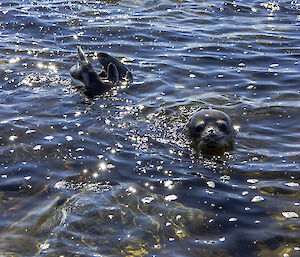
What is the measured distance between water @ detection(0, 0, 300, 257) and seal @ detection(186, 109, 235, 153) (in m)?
0.21

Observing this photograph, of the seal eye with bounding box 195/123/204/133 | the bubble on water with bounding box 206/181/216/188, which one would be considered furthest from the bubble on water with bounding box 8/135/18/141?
the bubble on water with bounding box 206/181/216/188

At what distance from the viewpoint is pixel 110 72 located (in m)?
9.25

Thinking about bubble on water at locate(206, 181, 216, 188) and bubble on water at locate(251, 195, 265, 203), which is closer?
bubble on water at locate(251, 195, 265, 203)

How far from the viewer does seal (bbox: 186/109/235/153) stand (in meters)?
7.18

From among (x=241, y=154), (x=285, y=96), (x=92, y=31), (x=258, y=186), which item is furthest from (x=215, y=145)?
(x=92, y=31)

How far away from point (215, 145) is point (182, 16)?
728 centimetres

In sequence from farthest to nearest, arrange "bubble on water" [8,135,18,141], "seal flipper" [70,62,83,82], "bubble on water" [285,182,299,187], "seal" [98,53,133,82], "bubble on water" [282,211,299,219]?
"seal" [98,53,133,82]
"seal flipper" [70,62,83,82]
"bubble on water" [8,135,18,141]
"bubble on water" [285,182,299,187]
"bubble on water" [282,211,299,219]

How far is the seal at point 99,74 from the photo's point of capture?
894 cm

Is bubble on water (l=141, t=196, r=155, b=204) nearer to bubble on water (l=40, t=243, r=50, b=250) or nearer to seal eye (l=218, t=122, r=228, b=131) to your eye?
bubble on water (l=40, t=243, r=50, b=250)

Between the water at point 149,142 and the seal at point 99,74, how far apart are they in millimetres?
220

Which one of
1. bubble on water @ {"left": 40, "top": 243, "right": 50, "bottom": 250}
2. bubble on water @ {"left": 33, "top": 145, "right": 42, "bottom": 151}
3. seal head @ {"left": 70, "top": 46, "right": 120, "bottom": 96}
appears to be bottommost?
bubble on water @ {"left": 40, "top": 243, "right": 50, "bottom": 250}

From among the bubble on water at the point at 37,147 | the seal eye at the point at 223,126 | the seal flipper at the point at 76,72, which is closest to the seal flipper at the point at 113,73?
the seal flipper at the point at 76,72

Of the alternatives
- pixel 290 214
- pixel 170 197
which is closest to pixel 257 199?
pixel 290 214

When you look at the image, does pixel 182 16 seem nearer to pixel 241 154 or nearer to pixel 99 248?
pixel 241 154
